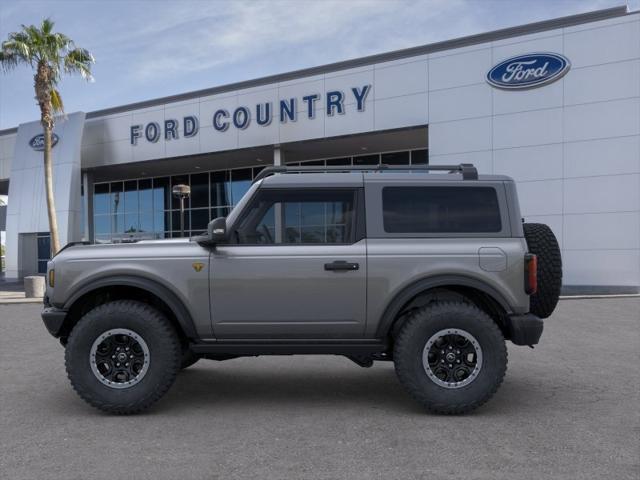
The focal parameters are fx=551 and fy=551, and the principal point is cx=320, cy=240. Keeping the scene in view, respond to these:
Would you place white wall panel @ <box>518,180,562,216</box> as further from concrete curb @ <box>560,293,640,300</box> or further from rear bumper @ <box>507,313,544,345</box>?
rear bumper @ <box>507,313,544,345</box>

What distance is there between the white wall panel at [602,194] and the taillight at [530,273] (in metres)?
14.0

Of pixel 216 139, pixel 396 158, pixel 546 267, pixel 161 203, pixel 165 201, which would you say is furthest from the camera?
pixel 161 203

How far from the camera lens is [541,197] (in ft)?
57.7

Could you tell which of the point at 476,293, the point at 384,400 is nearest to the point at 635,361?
the point at 476,293

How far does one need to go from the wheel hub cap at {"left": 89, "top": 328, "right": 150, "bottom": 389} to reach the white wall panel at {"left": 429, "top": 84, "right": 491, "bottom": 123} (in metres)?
16.2

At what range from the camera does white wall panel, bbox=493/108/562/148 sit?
57.2ft

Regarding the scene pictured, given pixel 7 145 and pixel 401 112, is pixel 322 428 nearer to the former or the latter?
pixel 401 112

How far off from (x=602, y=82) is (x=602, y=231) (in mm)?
4561

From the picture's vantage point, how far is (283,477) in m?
3.33

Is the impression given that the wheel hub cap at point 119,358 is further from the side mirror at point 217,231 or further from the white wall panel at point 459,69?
the white wall panel at point 459,69

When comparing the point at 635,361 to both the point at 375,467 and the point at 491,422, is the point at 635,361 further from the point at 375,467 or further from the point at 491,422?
the point at 375,467

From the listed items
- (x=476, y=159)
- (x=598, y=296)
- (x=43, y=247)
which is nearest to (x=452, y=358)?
(x=598, y=296)

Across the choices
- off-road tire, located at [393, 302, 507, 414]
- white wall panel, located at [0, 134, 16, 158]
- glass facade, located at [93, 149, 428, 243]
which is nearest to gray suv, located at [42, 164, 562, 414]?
off-road tire, located at [393, 302, 507, 414]

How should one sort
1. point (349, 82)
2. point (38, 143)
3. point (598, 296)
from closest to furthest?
point (598, 296) → point (349, 82) → point (38, 143)
